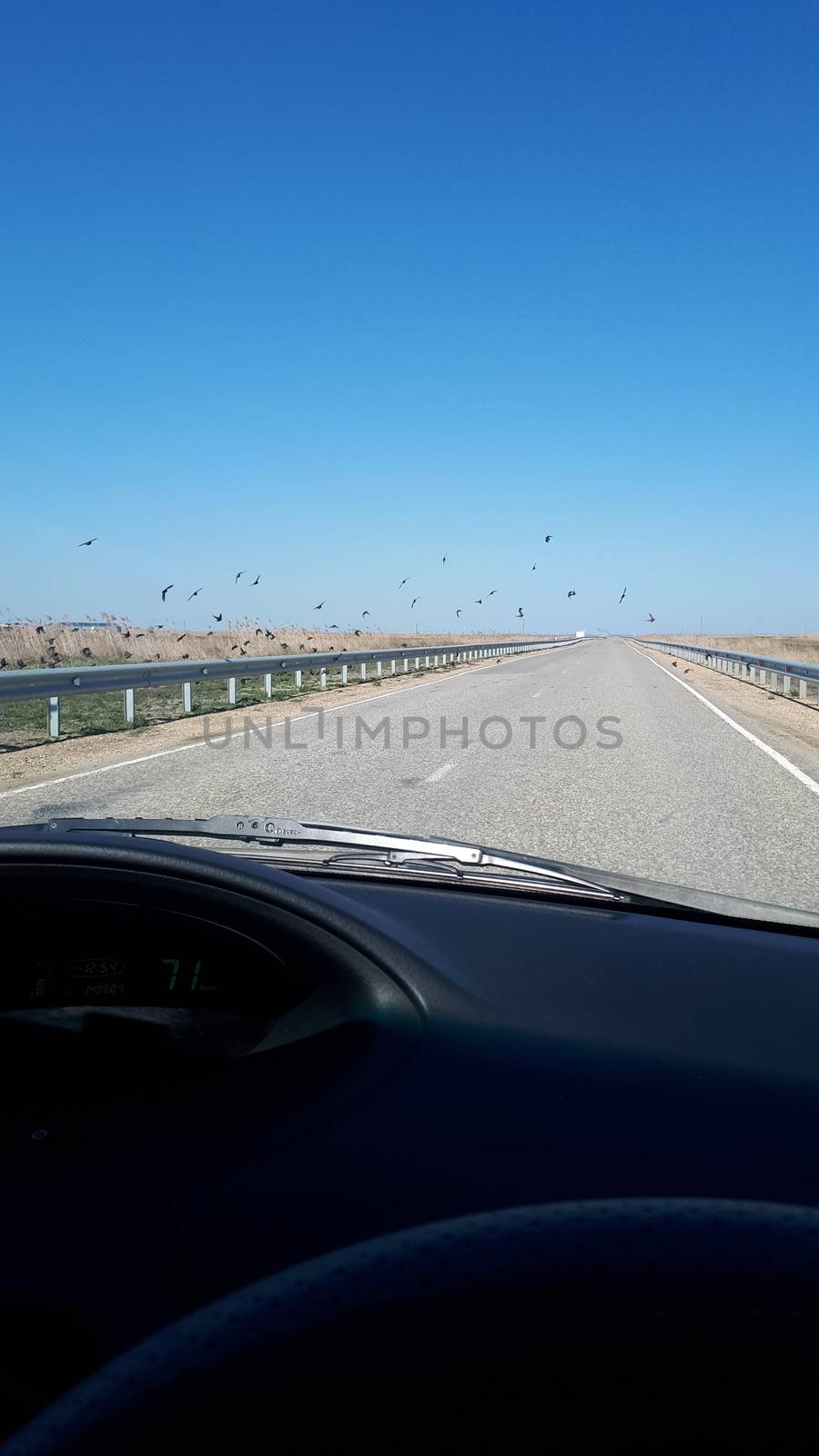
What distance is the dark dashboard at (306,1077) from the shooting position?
162 centimetres

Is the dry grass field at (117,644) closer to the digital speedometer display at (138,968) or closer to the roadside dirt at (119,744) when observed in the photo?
the roadside dirt at (119,744)

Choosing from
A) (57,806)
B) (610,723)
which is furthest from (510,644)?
(57,806)

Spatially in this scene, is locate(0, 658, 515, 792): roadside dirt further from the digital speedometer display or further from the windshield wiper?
the digital speedometer display

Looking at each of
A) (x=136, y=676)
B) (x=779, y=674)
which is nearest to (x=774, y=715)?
(x=779, y=674)

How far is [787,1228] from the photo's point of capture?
97 cm

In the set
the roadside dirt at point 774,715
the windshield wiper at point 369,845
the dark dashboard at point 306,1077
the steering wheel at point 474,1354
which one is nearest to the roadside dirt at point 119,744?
the windshield wiper at point 369,845

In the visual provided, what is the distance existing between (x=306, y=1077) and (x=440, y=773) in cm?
972

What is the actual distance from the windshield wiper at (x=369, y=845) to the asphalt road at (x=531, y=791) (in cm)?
281

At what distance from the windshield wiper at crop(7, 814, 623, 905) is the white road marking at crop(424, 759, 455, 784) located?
6900mm

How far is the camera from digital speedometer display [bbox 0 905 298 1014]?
2686 millimetres

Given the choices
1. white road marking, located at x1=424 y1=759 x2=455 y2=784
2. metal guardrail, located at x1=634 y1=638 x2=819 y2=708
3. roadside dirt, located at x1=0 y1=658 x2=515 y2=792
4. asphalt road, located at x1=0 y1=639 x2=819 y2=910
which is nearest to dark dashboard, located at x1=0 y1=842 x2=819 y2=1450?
asphalt road, located at x1=0 y1=639 x2=819 y2=910

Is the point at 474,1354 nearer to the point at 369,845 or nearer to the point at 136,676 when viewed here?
the point at 369,845

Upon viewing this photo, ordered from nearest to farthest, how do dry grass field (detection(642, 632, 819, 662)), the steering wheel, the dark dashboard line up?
the steering wheel, the dark dashboard, dry grass field (detection(642, 632, 819, 662))

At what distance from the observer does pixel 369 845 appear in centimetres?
412
